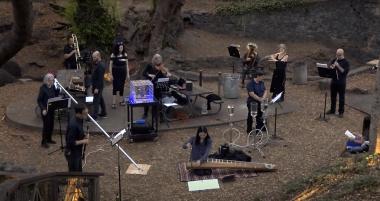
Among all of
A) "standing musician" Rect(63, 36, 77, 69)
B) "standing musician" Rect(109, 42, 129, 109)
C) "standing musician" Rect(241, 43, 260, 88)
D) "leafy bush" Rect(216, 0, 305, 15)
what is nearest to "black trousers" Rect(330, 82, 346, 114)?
"standing musician" Rect(241, 43, 260, 88)

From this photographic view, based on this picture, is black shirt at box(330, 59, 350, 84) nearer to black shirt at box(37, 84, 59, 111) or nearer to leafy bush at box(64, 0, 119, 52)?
black shirt at box(37, 84, 59, 111)

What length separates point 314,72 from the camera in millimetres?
21453

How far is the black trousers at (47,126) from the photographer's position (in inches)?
508

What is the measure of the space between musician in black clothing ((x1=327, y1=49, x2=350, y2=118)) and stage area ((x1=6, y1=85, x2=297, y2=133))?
1075 mm

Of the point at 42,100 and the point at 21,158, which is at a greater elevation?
the point at 42,100

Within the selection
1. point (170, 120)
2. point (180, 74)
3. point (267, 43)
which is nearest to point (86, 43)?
point (180, 74)

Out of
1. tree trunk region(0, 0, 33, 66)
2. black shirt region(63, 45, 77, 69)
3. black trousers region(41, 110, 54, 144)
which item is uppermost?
tree trunk region(0, 0, 33, 66)

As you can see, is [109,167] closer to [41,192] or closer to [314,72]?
[41,192]

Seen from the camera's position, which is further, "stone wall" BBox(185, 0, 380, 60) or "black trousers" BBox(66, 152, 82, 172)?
"stone wall" BBox(185, 0, 380, 60)

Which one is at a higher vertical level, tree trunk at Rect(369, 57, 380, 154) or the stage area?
tree trunk at Rect(369, 57, 380, 154)

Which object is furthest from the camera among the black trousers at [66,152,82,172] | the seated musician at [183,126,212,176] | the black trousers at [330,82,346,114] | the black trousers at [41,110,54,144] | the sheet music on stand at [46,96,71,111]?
the black trousers at [330,82,346,114]

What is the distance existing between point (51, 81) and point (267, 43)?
12.8m

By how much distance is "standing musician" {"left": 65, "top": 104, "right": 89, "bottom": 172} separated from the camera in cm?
1018

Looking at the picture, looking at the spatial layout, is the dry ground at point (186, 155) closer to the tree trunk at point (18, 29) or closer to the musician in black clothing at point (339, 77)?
the musician in black clothing at point (339, 77)
